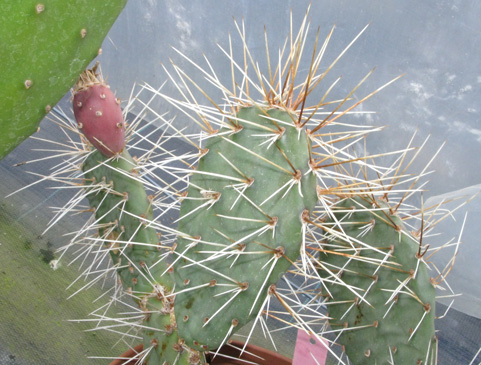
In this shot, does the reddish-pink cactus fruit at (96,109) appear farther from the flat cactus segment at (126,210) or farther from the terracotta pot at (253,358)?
the terracotta pot at (253,358)

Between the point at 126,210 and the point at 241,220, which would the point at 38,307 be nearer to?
the point at 126,210

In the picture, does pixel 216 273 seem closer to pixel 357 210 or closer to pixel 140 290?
pixel 357 210

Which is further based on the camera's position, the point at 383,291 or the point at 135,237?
the point at 135,237

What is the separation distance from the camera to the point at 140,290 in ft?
2.92

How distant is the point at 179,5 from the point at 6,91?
828mm

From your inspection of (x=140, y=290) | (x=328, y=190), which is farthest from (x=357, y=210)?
(x=140, y=290)

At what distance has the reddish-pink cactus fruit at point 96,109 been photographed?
708 mm

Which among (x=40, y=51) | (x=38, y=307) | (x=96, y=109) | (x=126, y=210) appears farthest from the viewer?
(x=38, y=307)

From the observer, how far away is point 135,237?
Answer: 875 mm

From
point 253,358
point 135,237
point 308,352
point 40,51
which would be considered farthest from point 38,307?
point 40,51

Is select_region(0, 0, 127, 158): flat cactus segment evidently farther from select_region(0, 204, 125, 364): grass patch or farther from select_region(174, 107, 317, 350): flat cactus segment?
select_region(0, 204, 125, 364): grass patch

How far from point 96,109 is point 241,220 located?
28cm

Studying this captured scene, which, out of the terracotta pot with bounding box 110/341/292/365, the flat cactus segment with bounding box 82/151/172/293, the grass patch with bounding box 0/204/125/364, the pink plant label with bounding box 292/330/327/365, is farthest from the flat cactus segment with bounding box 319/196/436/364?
the grass patch with bounding box 0/204/125/364

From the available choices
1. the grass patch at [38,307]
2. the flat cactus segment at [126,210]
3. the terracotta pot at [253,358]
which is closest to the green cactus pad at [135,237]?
the flat cactus segment at [126,210]
